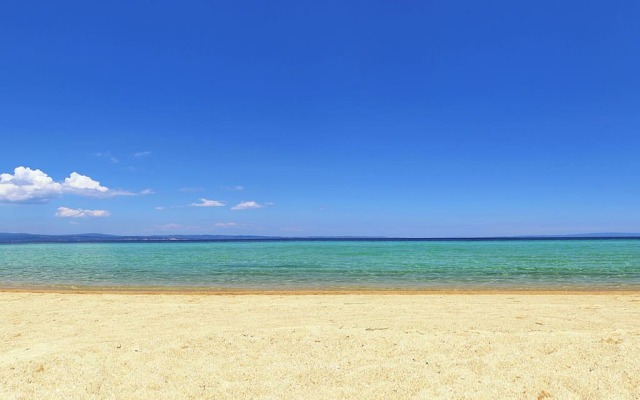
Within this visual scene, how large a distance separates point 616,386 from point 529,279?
21.0 m

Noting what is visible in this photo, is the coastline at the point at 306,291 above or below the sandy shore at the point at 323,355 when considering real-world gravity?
below

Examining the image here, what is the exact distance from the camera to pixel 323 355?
7359 mm

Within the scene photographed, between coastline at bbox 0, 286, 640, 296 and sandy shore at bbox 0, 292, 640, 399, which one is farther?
coastline at bbox 0, 286, 640, 296

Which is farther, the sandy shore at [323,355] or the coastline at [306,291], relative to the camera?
the coastline at [306,291]

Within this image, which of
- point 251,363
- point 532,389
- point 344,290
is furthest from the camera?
point 344,290

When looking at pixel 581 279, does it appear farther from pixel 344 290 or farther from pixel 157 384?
pixel 157 384

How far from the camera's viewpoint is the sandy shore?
596 cm

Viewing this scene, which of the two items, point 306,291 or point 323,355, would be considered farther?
point 306,291

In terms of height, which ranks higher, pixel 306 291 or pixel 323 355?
pixel 323 355

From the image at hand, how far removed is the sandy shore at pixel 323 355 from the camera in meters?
5.96

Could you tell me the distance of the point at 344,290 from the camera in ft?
66.6

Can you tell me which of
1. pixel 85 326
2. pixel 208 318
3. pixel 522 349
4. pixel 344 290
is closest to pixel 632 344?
pixel 522 349

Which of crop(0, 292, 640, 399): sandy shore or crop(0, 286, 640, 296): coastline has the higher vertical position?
crop(0, 292, 640, 399): sandy shore

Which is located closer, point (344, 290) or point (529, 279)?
point (344, 290)
